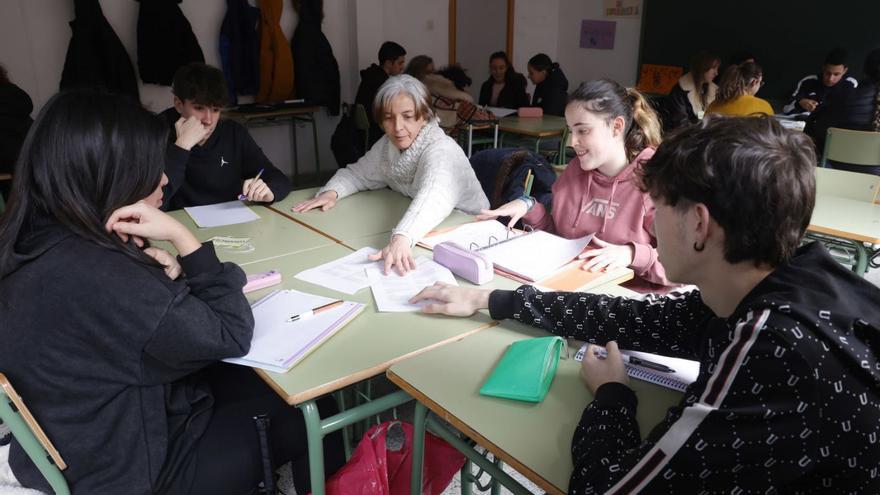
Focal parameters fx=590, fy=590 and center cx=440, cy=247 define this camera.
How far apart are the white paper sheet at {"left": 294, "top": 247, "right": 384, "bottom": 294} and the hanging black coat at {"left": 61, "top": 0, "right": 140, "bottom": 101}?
370cm

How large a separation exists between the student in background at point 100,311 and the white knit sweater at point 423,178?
866mm

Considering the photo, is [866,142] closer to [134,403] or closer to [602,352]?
[602,352]

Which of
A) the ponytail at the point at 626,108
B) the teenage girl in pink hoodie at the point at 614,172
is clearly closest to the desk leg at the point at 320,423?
the teenage girl in pink hoodie at the point at 614,172

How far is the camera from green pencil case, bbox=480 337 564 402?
109 cm

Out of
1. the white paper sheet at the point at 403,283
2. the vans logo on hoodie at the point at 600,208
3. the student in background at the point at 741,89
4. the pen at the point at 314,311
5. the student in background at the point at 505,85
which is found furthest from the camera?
the student in background at the point at 505,85

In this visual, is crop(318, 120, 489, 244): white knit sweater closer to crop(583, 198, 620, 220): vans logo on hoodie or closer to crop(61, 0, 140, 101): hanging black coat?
crop(583, 198, 620, 220): vans logo on hoodie

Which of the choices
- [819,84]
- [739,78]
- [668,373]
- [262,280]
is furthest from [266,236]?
[819,84]

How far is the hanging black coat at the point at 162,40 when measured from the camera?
4.94m

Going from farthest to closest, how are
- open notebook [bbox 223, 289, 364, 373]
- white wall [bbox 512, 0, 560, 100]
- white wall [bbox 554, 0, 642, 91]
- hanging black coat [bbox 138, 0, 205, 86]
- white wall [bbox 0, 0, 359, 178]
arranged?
white wall [bbox 512, 0, 560, 100]
white wall [bbox 554, 0, 642, 91]
hanging black coat [bbox 138, 0, 205, 86]
white wall [bbox 0, 0, 359, 178]
open notebook [bbox 223, 289, 364, 373]

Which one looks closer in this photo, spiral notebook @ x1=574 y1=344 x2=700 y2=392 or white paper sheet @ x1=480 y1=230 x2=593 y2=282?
spiral notebook @ x1=574 y1=344 x2=700 y2=392

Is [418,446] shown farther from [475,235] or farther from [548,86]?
[548,86]

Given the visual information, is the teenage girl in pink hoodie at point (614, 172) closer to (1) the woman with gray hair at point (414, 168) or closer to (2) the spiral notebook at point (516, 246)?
(2) the spiral notebook at point (516, 246)

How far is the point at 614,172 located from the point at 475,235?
0.52m

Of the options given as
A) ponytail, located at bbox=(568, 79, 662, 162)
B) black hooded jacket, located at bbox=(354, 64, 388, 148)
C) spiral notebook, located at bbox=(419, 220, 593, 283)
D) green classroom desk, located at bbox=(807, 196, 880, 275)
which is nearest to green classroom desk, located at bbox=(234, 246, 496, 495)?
spiral notebook, located at bbox=(419, 220, 593, 283)
